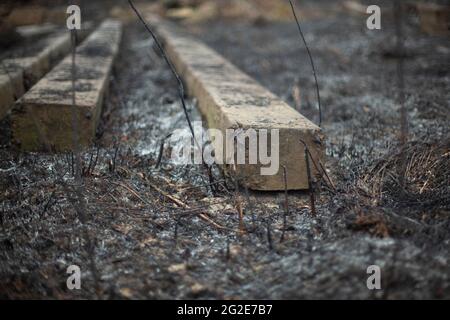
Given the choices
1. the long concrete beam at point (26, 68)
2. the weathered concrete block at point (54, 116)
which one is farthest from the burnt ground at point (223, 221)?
the long concrete beam at point (26, 68)

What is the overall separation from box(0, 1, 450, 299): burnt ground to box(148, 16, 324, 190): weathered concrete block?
14 centimetres

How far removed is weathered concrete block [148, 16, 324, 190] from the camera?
8.81 ft

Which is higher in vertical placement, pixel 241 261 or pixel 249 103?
pixel 249 103

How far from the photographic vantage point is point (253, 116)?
295 cm

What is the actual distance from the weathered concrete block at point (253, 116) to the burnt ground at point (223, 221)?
138 millimetres

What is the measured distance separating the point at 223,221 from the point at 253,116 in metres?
0.76

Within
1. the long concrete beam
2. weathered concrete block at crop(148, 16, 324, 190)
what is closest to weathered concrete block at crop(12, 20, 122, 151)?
the long concrete beam

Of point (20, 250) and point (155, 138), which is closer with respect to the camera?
point (20, 250)

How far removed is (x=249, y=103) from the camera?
10.9 ft

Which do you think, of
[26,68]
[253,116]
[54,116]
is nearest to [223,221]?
[253,116]
